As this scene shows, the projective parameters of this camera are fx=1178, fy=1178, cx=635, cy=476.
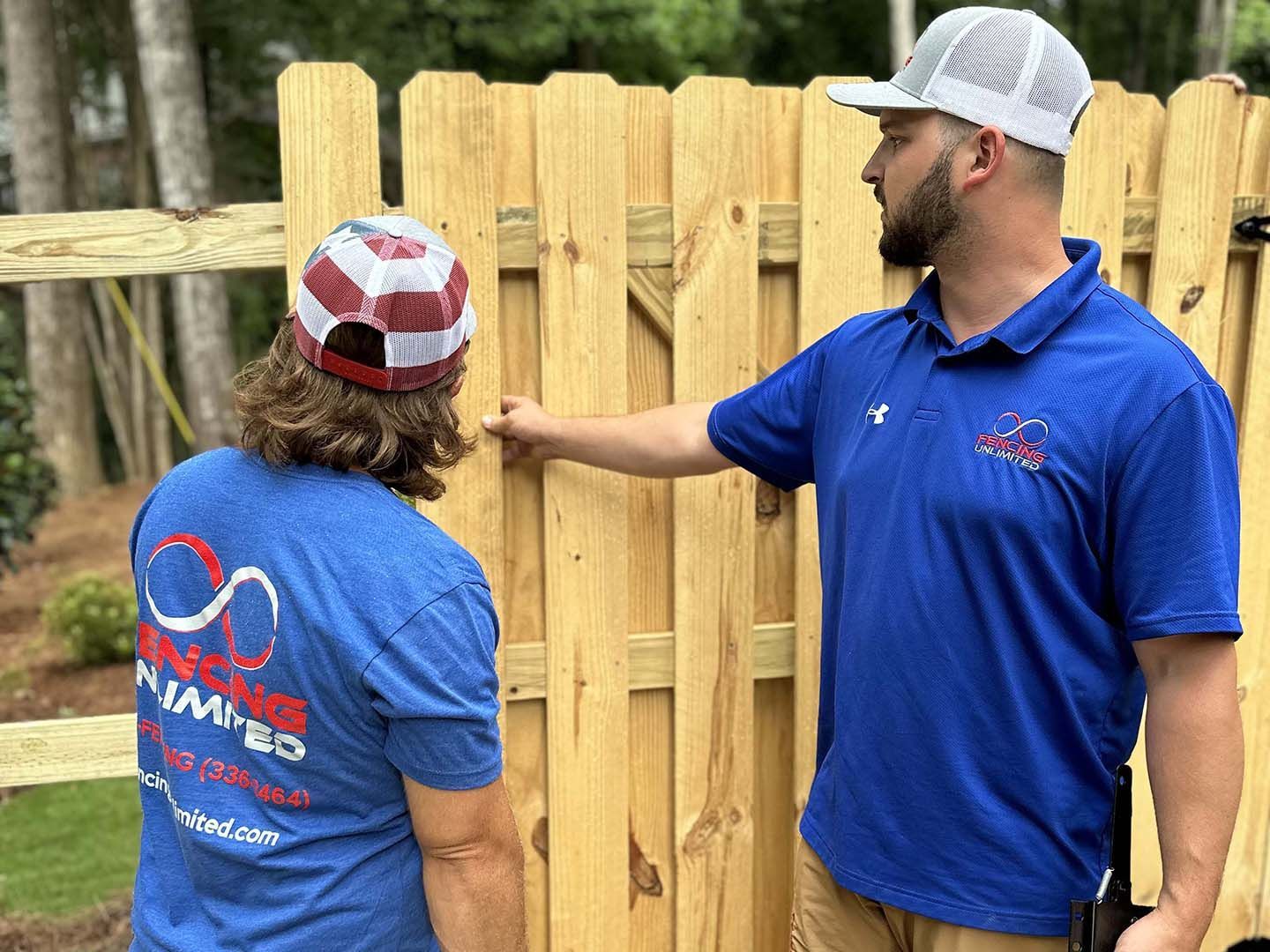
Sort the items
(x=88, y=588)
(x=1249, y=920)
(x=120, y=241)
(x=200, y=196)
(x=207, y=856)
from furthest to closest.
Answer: (x=200, y=196), (x=88, y=588), (x=1249, y=920), (x=120, y=241), (x=207, y=856)

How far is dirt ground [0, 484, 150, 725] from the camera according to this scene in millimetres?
5902

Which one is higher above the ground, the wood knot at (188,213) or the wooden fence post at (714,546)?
the wood knot at (188,213)

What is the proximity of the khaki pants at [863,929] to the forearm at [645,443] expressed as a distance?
784 mm

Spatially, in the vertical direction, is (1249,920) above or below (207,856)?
below

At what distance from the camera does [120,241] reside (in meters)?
2.29

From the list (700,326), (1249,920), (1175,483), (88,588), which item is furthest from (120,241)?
(88,588)

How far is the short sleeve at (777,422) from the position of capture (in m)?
2.30

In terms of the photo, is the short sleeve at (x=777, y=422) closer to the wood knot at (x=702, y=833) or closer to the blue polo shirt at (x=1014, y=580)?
the blue polo shirt at (x=1014, y=580)

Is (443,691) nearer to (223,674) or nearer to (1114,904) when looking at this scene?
(223,674)

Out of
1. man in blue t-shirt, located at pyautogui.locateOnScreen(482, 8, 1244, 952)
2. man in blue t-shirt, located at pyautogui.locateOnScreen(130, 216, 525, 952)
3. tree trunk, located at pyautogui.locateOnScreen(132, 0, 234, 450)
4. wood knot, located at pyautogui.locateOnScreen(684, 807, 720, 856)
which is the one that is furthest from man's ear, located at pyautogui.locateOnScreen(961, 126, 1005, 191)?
tree trunk, located at pyautogui.locateOnScreen(132, 0, 234, 450)

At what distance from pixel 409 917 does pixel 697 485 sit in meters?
1.27

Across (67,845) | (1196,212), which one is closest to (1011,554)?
(1196,212)

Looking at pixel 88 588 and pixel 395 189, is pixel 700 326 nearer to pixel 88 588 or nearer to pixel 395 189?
pixel 88 588

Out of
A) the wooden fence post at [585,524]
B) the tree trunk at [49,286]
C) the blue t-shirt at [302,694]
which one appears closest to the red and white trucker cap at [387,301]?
the blue t-shirt at [302,694]
